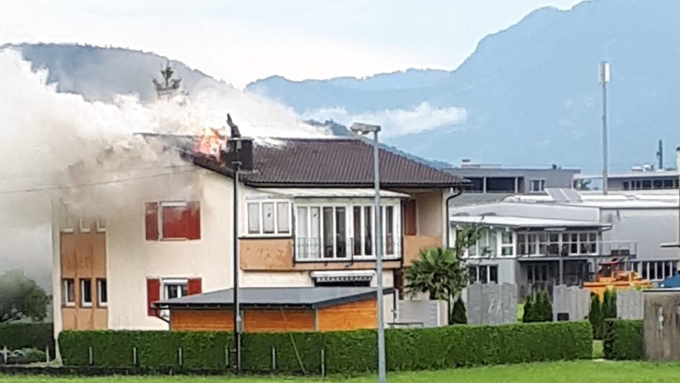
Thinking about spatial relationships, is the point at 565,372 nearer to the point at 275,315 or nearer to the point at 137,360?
the point at 275,315

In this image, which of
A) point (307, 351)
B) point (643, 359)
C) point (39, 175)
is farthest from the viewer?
point (39, 175)

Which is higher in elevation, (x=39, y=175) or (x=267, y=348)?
(x=39, y=175)

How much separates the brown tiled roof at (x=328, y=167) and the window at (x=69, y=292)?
8426 millimetres

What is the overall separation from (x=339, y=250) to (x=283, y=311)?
42.0 ft

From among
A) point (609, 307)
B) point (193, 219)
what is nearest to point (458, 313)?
point (609, 307)

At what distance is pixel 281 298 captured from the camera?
47312mm

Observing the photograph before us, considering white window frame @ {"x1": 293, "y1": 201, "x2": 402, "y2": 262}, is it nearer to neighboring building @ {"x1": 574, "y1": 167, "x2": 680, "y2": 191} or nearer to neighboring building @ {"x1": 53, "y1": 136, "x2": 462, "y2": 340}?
neighboring building @ {"x1": 53, "y1": 136, "x2": 462, "y2": 340}

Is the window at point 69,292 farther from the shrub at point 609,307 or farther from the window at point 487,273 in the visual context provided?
the window at point 487,273

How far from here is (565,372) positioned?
44281 millimetres

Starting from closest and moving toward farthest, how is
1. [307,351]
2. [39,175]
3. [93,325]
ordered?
[307,351] < [39,175] < [93,325]

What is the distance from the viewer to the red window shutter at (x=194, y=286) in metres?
58.6

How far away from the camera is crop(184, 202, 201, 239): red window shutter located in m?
59.0

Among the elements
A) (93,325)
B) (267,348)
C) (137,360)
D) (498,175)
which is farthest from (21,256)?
(498,175)

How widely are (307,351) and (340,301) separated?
8.98 feet
